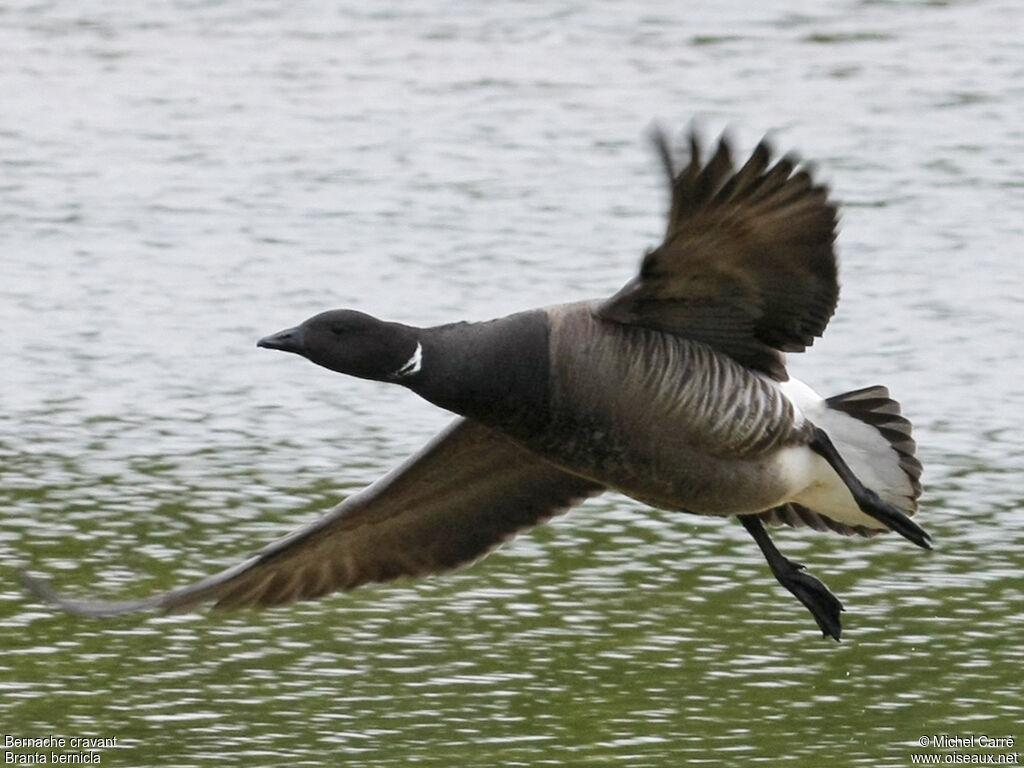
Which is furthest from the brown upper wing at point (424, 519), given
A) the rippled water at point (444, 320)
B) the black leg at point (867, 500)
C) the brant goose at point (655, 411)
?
the black leg at point (867, 500)

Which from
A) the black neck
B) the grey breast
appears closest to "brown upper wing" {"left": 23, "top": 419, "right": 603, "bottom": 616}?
the grey breast

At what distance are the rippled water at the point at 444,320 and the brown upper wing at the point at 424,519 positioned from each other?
316mm

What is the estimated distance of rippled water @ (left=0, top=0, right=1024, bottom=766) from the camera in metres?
7.10

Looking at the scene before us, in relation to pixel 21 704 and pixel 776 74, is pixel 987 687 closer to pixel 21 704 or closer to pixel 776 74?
pixel 21 704

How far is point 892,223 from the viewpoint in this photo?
12281 millimetres

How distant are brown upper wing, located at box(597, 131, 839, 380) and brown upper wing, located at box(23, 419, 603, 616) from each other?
89cm

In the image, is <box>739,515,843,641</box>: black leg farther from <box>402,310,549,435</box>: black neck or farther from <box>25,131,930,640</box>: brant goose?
<box>402,310,549,435</box>: black neck

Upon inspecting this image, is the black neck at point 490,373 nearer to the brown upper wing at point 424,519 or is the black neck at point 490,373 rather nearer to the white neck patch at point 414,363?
the white neck patch at point 414,363

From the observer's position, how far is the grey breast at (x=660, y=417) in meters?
6.56

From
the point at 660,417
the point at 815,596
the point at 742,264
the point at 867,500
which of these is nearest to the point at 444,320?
the point at 815,596

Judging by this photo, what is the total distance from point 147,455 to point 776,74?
6597 mm

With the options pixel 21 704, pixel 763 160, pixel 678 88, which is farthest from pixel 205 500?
pixel 678 88

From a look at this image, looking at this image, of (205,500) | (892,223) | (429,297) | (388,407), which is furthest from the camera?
(892,223)

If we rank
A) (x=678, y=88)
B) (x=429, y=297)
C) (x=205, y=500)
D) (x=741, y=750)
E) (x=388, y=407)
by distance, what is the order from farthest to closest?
(x=678, y=88) < (x=429, y=297) < (x=388, y=407) < (x=205, y=500) < (x=741, y=750)
